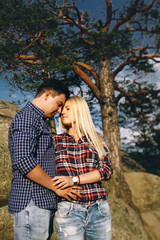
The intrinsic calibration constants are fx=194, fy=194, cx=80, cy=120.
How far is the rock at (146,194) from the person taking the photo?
6834 mm

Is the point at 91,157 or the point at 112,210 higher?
the point at 91,157

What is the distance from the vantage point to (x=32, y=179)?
1595 millimetres

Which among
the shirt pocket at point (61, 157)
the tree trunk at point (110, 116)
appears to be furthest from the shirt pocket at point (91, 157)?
the tree trunk at point (110, 116)

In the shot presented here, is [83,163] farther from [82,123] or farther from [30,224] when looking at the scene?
[30,224]

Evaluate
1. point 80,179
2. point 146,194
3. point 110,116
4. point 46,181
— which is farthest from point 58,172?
point 146,194

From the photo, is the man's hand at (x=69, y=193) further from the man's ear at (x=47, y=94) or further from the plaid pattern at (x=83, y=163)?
the man's ear at (x=47, y=94)

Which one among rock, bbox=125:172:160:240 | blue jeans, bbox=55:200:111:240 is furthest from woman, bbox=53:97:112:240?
rock, bbox=125:172:160:240

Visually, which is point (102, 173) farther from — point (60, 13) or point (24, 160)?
point (60, 13)

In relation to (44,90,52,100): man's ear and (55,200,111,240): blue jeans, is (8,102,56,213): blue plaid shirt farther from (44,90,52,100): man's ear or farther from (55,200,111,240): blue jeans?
(44,90,52,100): man's ear

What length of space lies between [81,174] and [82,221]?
0.43 m

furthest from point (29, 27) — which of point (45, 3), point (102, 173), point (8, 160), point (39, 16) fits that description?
point (102, 173)

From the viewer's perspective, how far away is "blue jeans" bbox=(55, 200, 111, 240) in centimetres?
177

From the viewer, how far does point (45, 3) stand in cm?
672

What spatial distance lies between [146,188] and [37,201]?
26.7 ft
